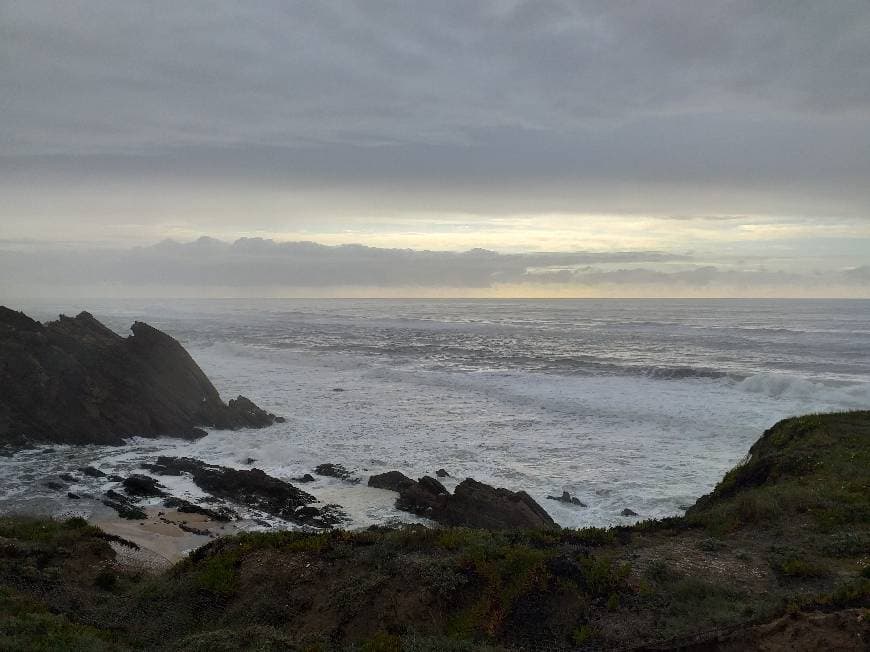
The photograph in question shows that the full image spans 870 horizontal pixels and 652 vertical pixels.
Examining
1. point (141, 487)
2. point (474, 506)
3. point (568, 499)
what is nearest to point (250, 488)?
point (141, 487)

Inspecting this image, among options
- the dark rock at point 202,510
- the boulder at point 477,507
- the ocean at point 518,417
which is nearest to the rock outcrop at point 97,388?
the ocean at point 518,417

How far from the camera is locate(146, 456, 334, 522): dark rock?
62.9 feet

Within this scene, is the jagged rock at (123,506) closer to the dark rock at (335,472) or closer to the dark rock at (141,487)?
the dark rock at (141,487)

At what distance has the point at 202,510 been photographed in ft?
61.3

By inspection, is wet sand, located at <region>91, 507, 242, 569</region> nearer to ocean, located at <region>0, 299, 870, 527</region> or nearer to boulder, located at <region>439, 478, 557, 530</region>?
ocean, located at <region>0, 299, 870, 527</region>

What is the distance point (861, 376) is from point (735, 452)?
23995 mm

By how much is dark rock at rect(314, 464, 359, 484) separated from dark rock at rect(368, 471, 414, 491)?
2.90 ft

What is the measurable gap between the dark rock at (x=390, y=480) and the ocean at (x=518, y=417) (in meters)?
0.36

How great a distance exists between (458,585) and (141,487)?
15195mm

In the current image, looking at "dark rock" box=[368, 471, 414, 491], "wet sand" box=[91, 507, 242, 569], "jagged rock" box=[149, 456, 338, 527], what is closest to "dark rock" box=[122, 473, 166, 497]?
"jagged rock" box=[149, 456, 338, 527]

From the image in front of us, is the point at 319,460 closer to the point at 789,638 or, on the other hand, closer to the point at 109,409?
the point at 109,409

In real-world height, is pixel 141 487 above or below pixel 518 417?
below

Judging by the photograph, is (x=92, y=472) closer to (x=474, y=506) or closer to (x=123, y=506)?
(x=123, y=506)

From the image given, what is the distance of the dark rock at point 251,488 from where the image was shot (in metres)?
19.2
